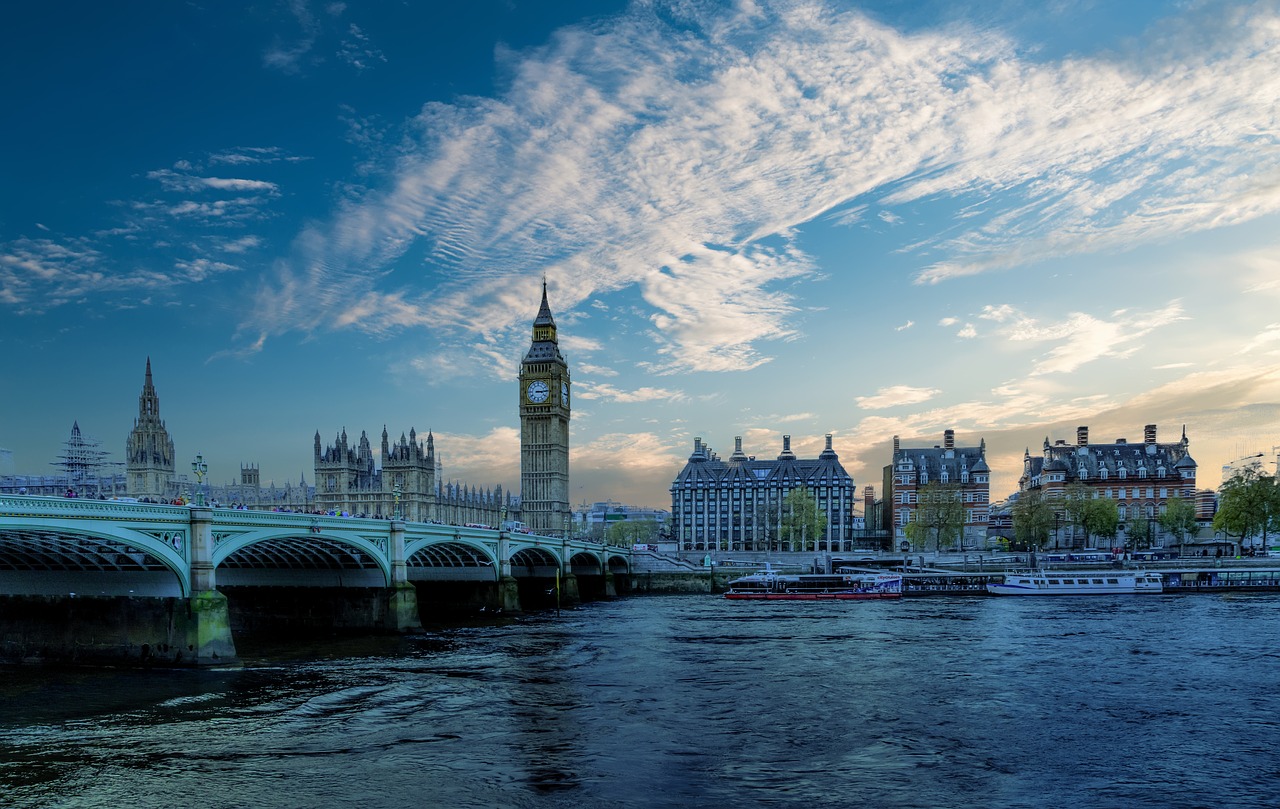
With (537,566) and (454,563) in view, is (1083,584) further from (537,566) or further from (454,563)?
(454,563)

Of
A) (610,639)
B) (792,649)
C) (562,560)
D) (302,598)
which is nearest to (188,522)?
(302,598)

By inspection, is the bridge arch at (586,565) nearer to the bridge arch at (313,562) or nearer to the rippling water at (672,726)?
the bridge arch at (313,562)

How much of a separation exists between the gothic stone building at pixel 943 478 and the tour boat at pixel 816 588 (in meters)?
53.2

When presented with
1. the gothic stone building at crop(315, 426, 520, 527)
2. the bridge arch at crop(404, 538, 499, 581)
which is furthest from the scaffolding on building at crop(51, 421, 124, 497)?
the bridge arch at crop(404, 538, 499, 581)

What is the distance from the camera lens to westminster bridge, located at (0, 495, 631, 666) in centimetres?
4106

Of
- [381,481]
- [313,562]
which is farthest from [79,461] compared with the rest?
[313,562]

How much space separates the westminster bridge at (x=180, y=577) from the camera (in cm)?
4106

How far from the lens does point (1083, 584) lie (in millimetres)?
97375

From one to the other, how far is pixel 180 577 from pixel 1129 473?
142 meters

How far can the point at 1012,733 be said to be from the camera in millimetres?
31734

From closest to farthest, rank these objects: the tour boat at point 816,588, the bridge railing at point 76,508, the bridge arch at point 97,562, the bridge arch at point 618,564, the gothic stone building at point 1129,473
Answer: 1. the bridge railing at point 76,508
2. the bridge arch at point 97,562
3. the tour boat at point 816,588
4. the bridge arch at point 618,564
5. the gothic stone building at point 1129,473

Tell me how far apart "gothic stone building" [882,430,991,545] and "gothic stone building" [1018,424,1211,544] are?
9.67m

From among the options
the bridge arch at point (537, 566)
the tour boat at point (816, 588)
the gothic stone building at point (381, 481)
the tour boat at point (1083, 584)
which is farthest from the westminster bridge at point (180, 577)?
the gothic stone building at point (381, 481)

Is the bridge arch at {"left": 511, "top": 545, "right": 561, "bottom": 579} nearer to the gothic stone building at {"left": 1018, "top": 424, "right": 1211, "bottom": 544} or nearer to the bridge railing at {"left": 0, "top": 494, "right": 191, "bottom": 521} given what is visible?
the bridge railing at {"left": 0, "top": 494, "right": 191, "bottom": 521}
